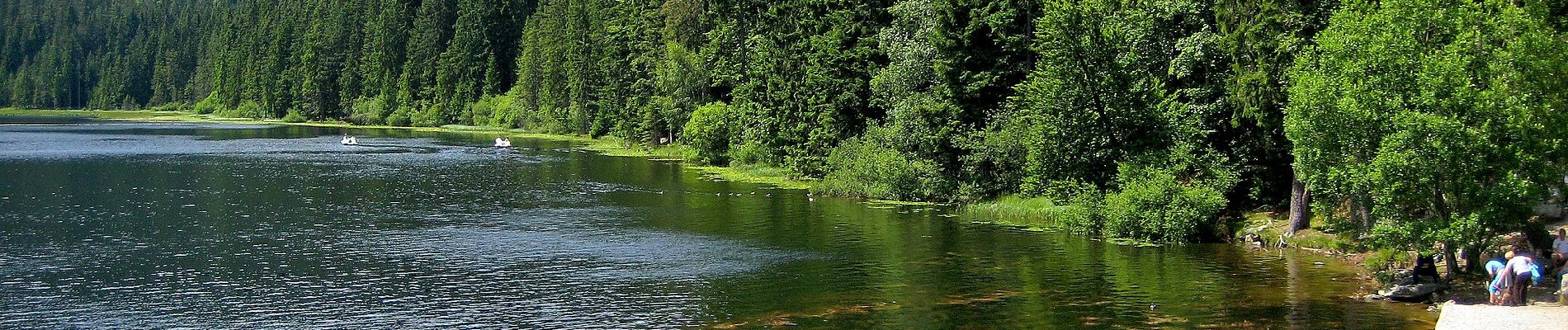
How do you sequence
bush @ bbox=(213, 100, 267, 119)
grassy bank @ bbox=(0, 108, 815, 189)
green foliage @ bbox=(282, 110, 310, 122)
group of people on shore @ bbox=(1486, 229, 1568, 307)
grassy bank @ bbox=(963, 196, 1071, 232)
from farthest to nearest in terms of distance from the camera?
bush @ bbox=(213, 100, 267, 119) → green foliage @ bbox=(282, 110, 310, 122) → grassy bank @ bbox=(0, 108, 815, 189) → grassy bank @ bbox=(963, 196, 1071, 232) → group of people on shore @ bbox=(1486, 229, 1568, 307)

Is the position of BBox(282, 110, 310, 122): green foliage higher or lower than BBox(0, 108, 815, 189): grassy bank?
higher

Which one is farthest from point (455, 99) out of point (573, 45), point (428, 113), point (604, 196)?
point (604, 196)

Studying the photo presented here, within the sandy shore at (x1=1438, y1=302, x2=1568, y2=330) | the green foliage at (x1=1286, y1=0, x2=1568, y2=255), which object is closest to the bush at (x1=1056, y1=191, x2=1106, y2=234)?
the green foliage at (x1=1286, y1=0, x2=1568, y2=255)

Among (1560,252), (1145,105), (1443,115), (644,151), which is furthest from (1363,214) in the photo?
(644,151)

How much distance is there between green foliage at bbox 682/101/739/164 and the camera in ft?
247

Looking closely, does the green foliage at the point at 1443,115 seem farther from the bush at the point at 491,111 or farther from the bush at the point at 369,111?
the bush at the point at 369,111

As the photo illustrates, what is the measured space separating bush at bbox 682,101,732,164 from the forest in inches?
5.8

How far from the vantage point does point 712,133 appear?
75.2m

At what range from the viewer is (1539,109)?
28.6 m

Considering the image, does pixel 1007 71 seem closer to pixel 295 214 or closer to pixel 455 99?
pixel 295 214

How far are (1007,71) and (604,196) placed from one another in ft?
53.9

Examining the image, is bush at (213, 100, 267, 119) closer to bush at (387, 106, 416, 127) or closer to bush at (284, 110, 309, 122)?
bush at (284, 110, 309, 122)

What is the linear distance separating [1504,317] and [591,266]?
19753 mm

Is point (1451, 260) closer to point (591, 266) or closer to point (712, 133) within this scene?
point (591, 266)
